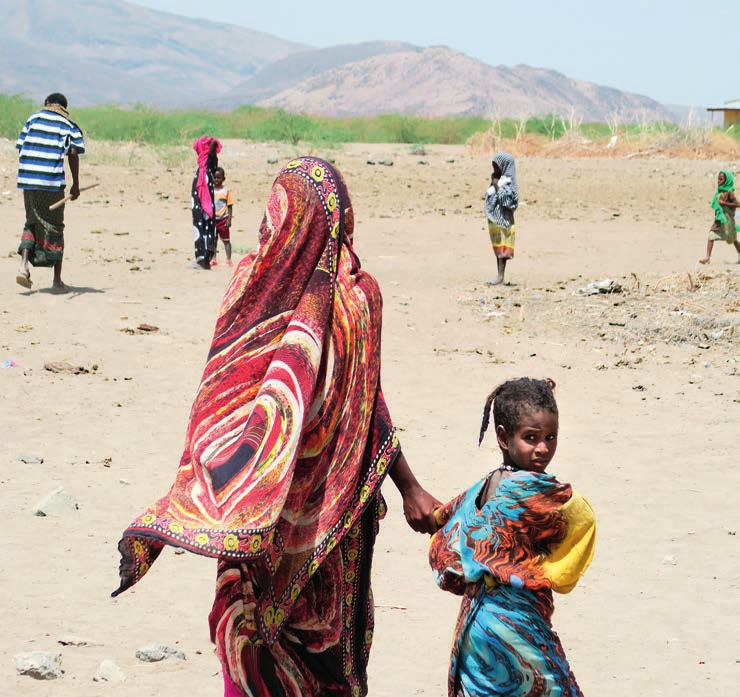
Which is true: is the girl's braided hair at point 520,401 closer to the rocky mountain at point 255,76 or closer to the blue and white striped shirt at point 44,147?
the blue and white striped shirt at point 44,147

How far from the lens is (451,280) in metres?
12.8

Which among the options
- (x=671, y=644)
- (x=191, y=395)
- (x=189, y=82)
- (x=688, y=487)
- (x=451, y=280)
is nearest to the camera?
(x=671, y=644)

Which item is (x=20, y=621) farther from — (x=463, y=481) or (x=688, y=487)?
(x=688, y=487)

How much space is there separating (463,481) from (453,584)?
3.29 meters

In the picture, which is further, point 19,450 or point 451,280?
point 451,280

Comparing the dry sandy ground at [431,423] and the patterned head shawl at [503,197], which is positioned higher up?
the patterned head shawl at [503,197]

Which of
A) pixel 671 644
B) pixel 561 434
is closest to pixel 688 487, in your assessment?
pixel 561 434

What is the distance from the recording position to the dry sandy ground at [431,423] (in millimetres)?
4461

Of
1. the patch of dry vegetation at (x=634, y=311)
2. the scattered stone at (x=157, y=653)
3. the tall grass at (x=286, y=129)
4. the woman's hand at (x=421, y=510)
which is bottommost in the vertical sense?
the scattered stone at (x=157, y=653)

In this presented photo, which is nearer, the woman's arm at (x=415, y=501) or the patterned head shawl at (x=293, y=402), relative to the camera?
the patterned head shawl at (x=293, y=402)

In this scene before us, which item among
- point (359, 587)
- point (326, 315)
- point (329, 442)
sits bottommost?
point (359, 587)

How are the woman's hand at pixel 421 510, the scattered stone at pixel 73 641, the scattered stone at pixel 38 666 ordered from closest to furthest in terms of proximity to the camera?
the woman's hand at pixel 421 510
the scattered stone at pixel 38 666
the scattered stone at pixel 73 641

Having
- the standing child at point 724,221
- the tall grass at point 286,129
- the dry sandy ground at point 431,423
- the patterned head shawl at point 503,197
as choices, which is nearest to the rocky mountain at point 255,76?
the tall grass at point 286,129

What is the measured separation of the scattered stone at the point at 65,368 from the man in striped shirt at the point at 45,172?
220 cm
